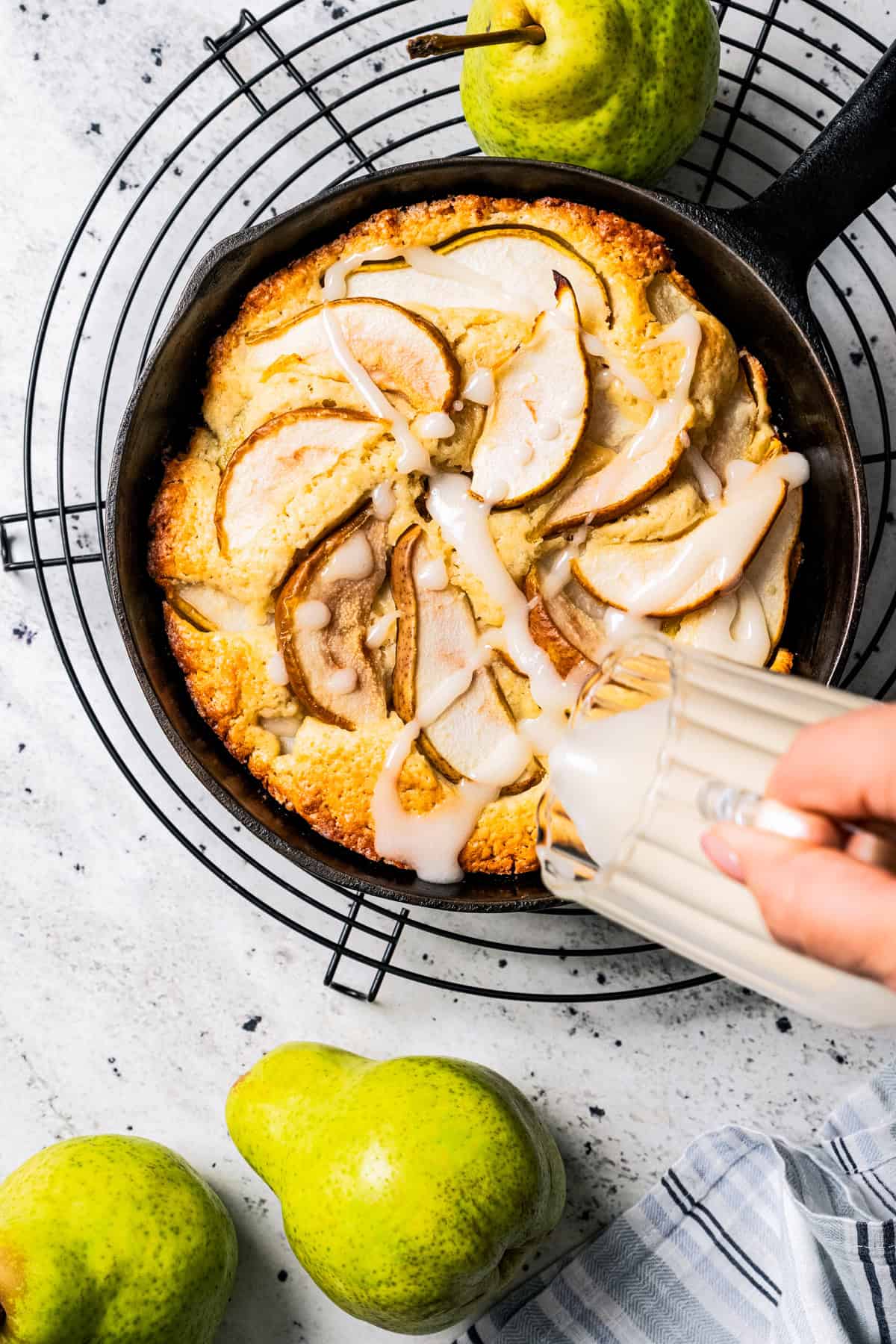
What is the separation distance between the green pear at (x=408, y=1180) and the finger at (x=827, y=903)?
959 millimetres

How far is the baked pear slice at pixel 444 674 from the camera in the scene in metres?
1.88

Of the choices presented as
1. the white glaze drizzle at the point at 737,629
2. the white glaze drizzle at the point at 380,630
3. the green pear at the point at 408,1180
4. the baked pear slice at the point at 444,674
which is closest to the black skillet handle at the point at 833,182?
the white glaze drizzle at the point at 737,629

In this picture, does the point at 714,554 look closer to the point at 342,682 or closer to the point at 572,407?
the point at 572,407

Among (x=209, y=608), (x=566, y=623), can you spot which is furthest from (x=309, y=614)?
(x=566, y=623)

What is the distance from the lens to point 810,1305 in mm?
1965

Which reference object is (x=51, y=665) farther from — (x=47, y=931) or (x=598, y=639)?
(x=598, y=639)

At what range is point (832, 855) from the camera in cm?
108

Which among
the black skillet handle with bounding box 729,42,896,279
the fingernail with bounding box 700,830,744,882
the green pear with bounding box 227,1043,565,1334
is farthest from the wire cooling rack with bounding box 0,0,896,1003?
the fingernail with bounding box 700,830,744,882

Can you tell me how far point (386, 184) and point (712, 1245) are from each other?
199 centimetres

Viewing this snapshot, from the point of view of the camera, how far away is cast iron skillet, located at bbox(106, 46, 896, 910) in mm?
1824

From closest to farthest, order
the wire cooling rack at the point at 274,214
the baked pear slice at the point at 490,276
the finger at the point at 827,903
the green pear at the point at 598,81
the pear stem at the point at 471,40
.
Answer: the finger at the point at 827,903 → the pear stem at the point at 471,40 → the green pear at the point at 598,81 → the baked pear slice at the point at 490,276 → the wire cooling rack at the point at 274,214

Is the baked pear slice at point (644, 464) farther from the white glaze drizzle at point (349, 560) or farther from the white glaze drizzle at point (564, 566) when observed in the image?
the white glaze drizzle at point (349, 560)

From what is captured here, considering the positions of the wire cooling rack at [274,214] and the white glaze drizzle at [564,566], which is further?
the wire cooling rack at [274,214]

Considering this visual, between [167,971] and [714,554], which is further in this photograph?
[167,971]
